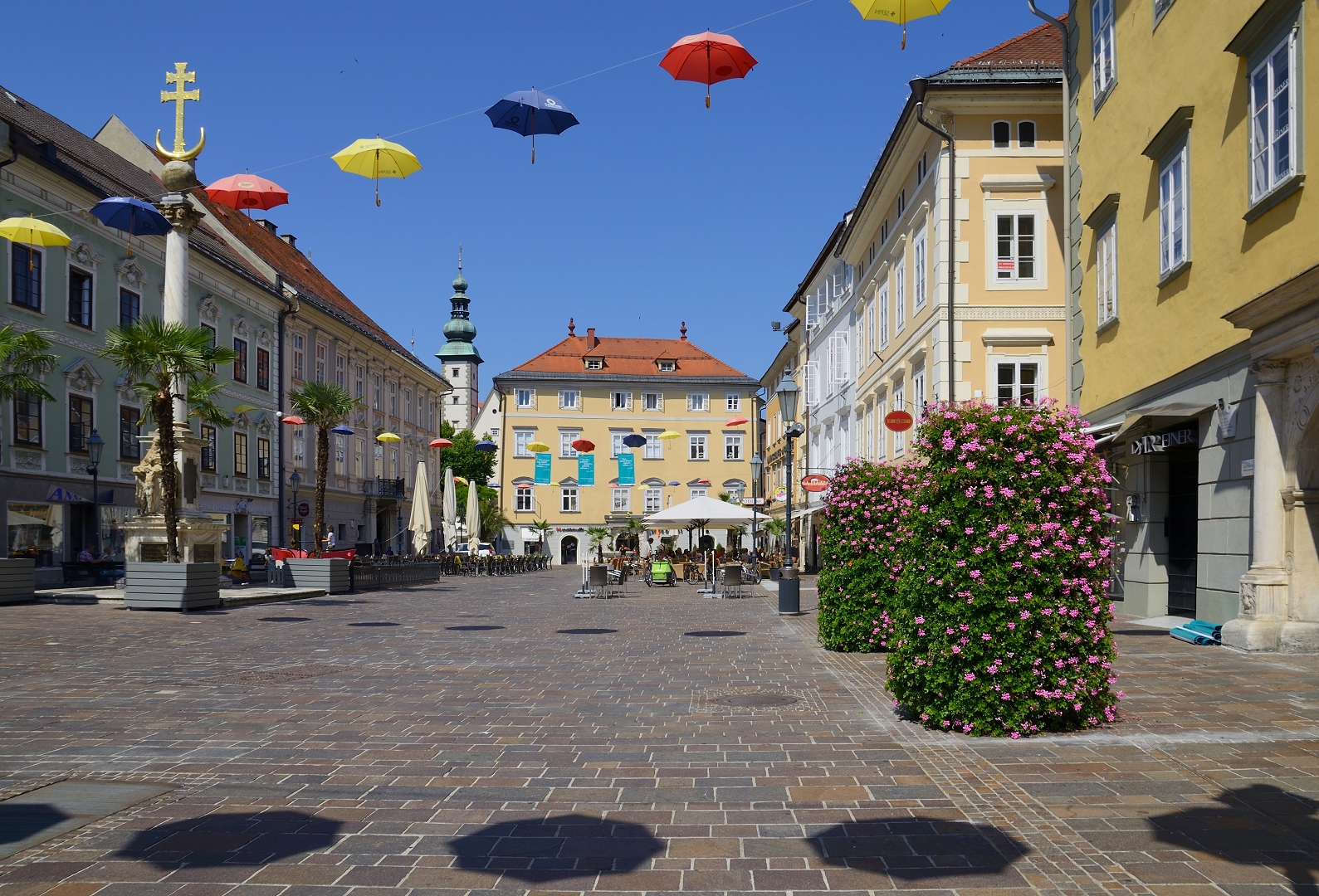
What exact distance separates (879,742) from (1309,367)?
719 cm

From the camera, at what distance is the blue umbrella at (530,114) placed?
1364 cm

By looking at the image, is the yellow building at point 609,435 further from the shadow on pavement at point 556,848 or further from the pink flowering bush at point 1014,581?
the shadow on pavement at point 556,848

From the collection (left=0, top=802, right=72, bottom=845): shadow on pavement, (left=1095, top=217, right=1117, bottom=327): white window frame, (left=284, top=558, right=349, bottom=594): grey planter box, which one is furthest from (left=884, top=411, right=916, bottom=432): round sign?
(left=0, top=802, right=72, bottom=845): shadow on pavement

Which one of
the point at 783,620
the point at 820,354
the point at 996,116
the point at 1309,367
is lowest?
the point at 783,620

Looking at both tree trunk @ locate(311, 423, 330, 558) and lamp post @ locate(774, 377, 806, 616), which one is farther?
tree trunk @ locate(311, 423, 330, 558)

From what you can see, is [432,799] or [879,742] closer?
[432,799]

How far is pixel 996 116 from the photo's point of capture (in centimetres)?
2531

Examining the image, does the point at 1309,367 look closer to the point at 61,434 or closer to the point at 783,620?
the point at 783,620

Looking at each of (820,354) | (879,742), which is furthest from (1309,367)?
(820,354)

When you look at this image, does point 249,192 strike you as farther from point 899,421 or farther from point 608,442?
point 608,442

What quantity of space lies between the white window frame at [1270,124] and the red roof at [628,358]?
213 ft

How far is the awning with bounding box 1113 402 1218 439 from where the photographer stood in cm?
1398

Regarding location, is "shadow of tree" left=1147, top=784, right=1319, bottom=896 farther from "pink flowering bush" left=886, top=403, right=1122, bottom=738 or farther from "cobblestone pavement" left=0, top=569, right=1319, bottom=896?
"pink flowering bush" left=886, top=403, right=1122, bottom=738

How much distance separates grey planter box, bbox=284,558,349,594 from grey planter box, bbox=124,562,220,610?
22.4 ft
